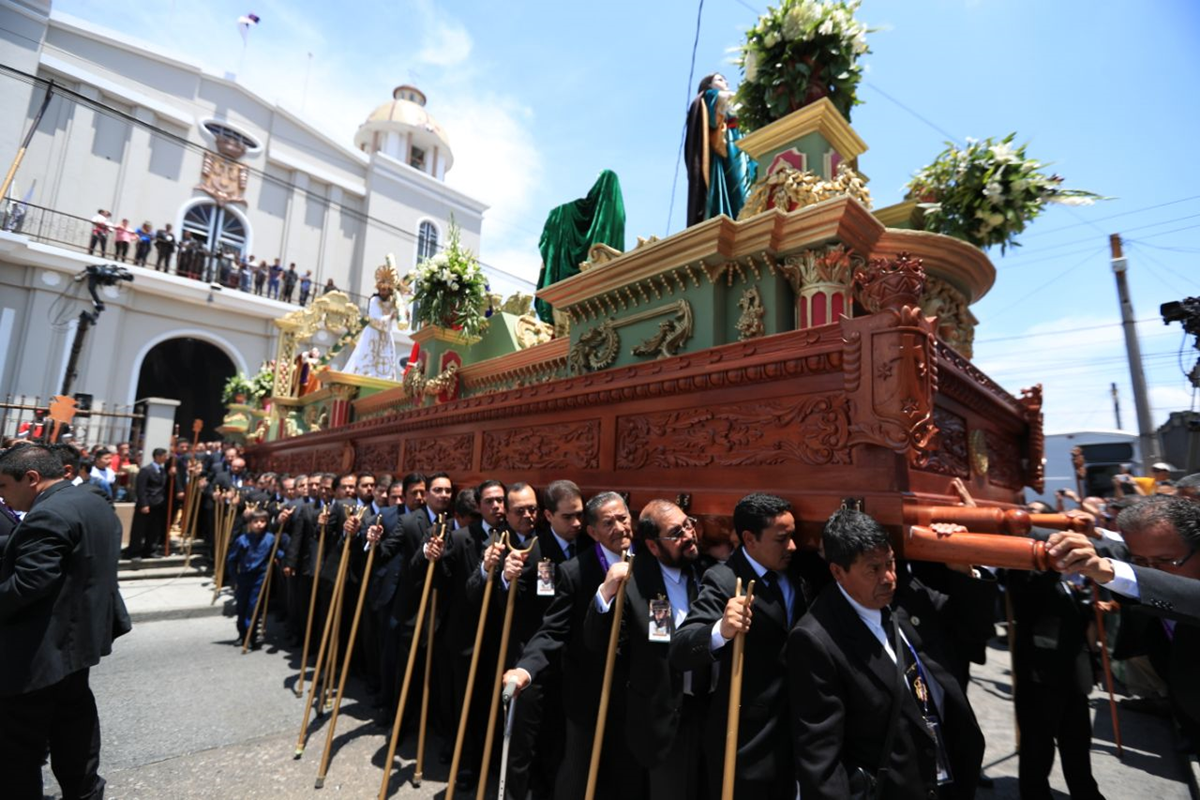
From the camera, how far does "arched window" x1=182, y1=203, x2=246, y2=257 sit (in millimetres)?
22062

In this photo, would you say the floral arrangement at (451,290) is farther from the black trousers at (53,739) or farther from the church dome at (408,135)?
the church dome at (408,135)

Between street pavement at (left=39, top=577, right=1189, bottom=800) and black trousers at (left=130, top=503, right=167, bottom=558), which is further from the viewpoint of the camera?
black trousers at (left=130, top=503, right=167, bottom=558)

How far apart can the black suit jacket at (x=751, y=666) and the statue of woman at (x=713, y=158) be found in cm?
393

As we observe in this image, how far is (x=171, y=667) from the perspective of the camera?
600cm

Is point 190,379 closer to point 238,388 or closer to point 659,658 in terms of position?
point 238,388

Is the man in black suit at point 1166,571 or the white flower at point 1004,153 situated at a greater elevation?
the white flower at point 1004,153

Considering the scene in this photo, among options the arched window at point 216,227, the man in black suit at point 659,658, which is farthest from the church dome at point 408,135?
the man in black suit at point 659,658

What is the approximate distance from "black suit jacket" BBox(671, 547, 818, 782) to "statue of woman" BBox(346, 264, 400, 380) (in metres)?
10.0

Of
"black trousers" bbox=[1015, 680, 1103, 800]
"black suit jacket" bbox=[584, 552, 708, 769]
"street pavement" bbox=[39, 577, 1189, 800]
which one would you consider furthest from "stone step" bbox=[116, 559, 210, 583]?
"black trousers" bbox=[1015, 680, 1103, 800]

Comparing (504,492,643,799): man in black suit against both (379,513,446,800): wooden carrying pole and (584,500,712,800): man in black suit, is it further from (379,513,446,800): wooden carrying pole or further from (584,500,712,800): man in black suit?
(379,513,446,800): wooden carrying pole

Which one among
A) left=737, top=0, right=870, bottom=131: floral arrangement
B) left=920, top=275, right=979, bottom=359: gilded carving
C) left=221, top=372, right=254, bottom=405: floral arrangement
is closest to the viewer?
left=920, top=275, right=979, bottom=359: gilded carving

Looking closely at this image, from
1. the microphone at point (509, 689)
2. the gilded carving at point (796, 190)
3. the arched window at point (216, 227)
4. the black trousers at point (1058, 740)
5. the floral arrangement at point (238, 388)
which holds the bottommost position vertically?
the black trousers at point (1058, 740)

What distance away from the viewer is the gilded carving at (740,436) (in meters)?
2.53

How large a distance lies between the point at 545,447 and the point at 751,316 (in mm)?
1834
